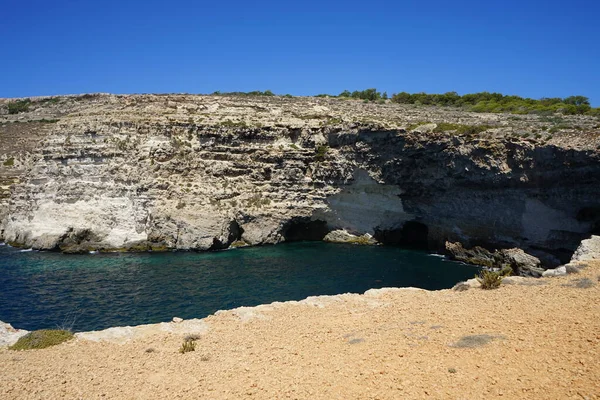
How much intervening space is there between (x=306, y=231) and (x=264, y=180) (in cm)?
711

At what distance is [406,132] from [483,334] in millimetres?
28770

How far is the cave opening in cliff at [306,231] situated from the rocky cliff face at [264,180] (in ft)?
0.39

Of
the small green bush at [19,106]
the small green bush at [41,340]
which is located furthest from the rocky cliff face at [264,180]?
the small green bush at [19,106]

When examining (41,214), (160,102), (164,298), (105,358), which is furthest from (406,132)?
(41,214)

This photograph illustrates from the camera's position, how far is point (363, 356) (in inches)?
376

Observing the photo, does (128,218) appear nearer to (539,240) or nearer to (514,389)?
(539,240)

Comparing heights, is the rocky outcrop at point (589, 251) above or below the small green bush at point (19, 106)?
below

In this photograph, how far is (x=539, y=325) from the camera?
980cm

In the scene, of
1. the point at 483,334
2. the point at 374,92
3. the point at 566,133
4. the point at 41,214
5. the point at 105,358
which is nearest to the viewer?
the point at 483,334

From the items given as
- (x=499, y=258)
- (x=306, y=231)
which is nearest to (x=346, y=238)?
(x=306, y=231)

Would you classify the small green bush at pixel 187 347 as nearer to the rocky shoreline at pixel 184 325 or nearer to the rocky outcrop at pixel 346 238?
the rocky shoreline at pixel 184 325

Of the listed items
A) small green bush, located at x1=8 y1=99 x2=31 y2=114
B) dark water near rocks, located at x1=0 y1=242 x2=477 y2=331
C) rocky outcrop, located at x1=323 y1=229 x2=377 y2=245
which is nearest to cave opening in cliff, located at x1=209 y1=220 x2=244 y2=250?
dark water near rocks, located at x1=0 y1=242 x2=477 y2=331

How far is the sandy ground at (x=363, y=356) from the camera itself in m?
7.71

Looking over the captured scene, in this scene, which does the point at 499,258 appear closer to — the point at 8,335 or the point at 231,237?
the point at 231,237
